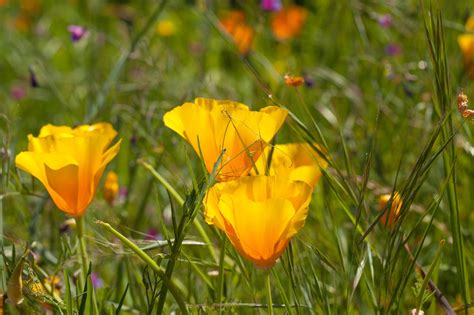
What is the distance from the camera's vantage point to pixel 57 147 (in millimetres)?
1120

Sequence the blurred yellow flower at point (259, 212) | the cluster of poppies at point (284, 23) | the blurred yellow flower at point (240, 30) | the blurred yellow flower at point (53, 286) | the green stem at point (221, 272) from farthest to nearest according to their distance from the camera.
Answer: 1. the cluster of poppies at point (284, 23)
2. the blurred yellow flower at point (240, 30)
3. the blurred yellow flower at point (53, 286)
4. the green stem at point (221, 272)
5. the blurred yellow flower at point (259, 212)

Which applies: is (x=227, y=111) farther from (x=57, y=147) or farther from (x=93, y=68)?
(x=93, y=68)

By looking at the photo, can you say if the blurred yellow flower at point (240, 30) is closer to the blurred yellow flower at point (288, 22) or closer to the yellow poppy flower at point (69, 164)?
the blurred yellow flower at point (288, 22)

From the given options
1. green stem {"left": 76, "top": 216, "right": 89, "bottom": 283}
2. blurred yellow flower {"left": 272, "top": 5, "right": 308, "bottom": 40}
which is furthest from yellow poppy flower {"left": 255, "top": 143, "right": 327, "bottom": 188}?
blurred yellow flower {"left": 272, "top": 5, "right": 308, "bottom": 40}

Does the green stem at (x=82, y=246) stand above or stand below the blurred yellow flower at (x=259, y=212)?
below

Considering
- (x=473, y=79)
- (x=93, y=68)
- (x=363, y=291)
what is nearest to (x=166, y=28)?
(x=93, y=68)

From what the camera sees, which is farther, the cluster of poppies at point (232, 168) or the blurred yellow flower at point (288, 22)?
Answer: the blurred yellow flower at point (288, 22)

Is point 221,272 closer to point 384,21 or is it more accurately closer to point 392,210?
point 392,210

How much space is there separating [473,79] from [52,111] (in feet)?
4.74

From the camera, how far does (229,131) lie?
101 centimetres

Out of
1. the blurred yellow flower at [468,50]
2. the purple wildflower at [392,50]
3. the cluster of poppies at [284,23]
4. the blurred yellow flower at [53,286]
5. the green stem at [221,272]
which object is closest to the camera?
the green stem at [221,272]

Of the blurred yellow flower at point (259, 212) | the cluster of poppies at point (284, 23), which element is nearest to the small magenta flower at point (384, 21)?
the cluster of poppies at point (284, 23)

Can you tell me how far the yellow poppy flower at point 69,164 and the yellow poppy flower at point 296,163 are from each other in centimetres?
20

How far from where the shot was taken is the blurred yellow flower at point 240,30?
2604 mm
